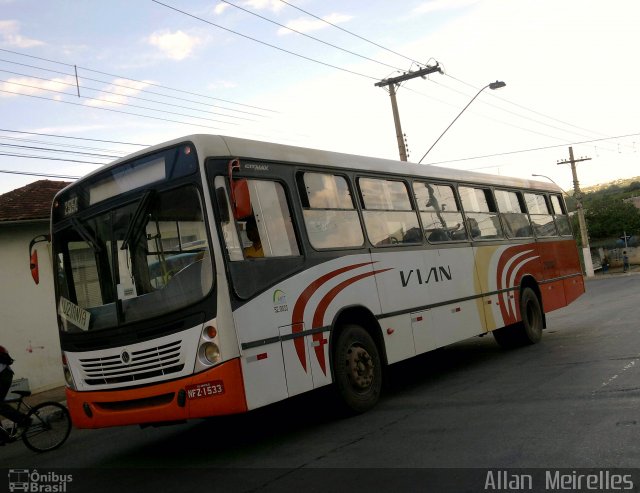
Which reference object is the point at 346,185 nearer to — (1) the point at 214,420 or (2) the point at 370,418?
(2) the point at 370,418

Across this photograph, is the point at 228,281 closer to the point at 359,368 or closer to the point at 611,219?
the point at 359,368

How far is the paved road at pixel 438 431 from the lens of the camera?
5.70 meters

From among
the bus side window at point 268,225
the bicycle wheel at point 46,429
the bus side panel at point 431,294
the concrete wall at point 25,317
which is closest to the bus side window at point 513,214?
the bus side panel at point 431,294

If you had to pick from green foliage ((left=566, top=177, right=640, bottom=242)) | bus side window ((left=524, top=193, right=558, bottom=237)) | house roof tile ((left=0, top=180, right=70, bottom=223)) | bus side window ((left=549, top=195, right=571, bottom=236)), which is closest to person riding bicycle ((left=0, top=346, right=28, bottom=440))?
house roof tile ((left=0, top=180, right=70, bottom=223))

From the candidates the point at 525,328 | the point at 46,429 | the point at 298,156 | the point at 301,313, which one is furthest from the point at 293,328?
the point at 525,328

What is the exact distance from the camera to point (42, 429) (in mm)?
8992

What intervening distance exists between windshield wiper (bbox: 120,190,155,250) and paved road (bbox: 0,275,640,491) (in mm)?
2238

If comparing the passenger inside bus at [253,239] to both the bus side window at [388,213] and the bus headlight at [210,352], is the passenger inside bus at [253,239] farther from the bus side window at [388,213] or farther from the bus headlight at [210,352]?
the bus side window at [388,213]

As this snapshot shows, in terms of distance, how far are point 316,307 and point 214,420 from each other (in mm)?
2724

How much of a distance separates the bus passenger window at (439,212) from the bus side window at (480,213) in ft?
1.07

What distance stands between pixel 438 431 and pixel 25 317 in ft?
41.9

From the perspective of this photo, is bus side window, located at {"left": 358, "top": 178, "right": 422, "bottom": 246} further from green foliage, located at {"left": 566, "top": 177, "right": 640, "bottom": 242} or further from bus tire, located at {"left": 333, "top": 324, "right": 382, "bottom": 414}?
green foliage, located at {"left": 566, "top": 177, "right": 640, "bottom": 242}

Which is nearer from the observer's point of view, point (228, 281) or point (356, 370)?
point (228, 281)

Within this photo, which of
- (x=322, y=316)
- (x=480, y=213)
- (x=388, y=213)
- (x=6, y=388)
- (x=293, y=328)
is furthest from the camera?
(x=480, y=213)
